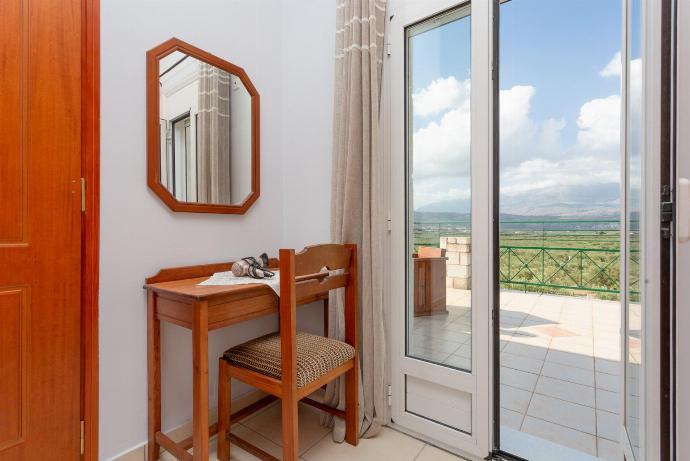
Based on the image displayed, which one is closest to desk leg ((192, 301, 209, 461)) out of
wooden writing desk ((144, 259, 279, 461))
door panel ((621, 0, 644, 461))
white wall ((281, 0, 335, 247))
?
wooden writing desk ((144, 259, 279, 461))

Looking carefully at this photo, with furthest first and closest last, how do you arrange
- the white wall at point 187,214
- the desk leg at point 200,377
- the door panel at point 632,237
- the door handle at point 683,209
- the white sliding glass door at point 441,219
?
the white sliding glass door at point 441,219 < the white wall at point 187,214 < the desk leg at point 200,377 < the door panel at point 632,237 < the door handle at point 683,209

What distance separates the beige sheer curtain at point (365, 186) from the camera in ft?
5.43

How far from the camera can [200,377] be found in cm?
128

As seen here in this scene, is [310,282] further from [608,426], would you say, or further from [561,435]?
[608,426]

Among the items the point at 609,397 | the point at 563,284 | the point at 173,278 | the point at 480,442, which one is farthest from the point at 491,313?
the point at 563,284

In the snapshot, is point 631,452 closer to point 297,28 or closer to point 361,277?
point 361,277

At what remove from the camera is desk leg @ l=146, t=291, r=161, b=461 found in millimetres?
1471

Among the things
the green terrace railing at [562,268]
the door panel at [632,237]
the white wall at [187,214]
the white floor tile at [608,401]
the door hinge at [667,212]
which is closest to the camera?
the door hinge at [667,212]

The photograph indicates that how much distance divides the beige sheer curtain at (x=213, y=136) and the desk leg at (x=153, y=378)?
0.59 m

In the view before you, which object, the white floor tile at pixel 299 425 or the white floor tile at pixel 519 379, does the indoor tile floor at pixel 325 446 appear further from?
the white floor tile at pixel 519 379

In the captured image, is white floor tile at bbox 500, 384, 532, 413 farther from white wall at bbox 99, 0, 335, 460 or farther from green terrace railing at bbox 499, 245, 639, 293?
green terrace railing at bbox 499, 245, 639, 293

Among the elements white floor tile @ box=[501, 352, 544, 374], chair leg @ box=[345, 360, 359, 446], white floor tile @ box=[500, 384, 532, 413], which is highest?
chair leg @ box=[345, 360, 359, 446]

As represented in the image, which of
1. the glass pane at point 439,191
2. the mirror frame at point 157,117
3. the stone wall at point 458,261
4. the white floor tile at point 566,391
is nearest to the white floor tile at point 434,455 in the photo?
the glass pane at point 439,191

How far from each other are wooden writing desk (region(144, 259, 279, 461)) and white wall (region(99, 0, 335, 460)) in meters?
0.06
